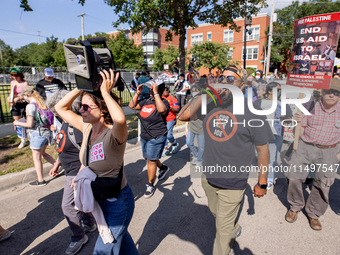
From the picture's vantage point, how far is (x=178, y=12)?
8.38 meters

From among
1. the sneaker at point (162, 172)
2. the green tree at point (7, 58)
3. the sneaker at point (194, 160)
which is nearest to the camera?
the sneaker at point (162, 172)

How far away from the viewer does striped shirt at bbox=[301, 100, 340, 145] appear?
123 inches

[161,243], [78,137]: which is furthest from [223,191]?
[78,137]

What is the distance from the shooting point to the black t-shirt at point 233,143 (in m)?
2.31

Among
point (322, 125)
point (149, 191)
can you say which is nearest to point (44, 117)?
point (149, 191)

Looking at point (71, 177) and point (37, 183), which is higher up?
point (71, 177)

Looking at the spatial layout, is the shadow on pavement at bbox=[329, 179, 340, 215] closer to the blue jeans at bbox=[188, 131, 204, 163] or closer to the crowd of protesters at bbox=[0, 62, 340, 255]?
the crowd of protesters at bbox=[0, 62, 340, 255]

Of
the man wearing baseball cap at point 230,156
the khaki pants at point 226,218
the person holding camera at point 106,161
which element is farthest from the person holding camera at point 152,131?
the person holding camera at point 106,161

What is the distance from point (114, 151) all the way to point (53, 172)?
7.10ft

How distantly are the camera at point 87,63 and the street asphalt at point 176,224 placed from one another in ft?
Result: 7.02

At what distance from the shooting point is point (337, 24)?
127 inches

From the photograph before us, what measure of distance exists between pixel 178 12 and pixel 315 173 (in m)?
7.39

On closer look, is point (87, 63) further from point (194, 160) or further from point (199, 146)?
point (194, 160)

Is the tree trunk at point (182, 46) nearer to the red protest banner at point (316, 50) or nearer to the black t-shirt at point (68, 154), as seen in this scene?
the red protest banner at point (316, 50)
